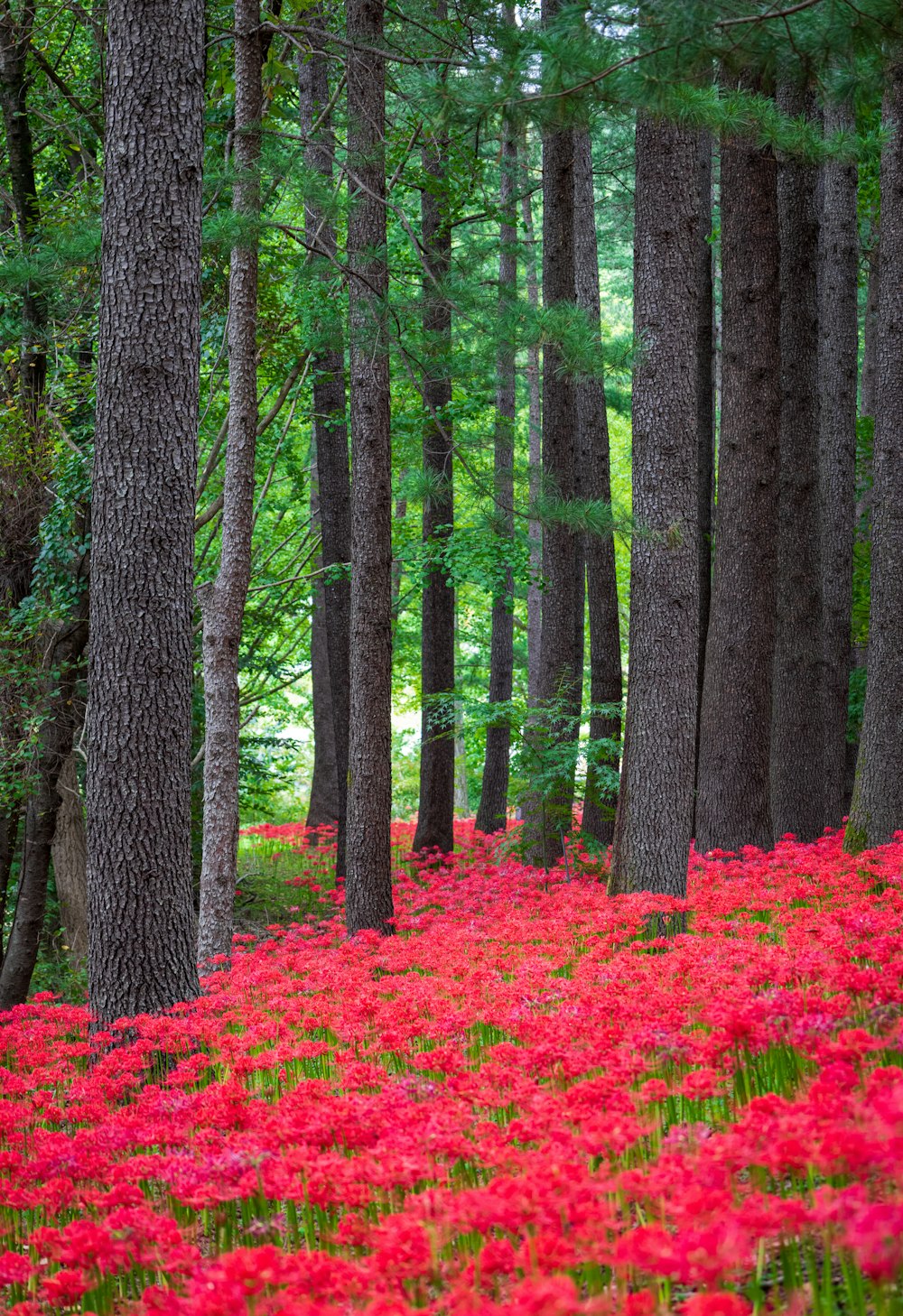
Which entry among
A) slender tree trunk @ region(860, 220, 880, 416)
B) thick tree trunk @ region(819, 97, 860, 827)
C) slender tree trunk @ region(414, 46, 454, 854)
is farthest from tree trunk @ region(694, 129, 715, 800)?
slender tree trunk @ region(860, 220, 880, 416)

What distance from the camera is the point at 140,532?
623 centimetres

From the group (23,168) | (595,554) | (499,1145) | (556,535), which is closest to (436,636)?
(595,554)

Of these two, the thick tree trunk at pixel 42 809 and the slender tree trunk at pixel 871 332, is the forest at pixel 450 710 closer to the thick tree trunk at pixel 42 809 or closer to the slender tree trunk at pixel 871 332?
the thick tree trunk at pixel 42 809

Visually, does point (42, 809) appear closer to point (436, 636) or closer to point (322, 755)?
point (436, 636)

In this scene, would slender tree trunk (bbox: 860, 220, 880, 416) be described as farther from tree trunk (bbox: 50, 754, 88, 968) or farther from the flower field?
A: the flower field

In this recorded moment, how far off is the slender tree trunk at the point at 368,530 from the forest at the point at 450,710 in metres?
0.05

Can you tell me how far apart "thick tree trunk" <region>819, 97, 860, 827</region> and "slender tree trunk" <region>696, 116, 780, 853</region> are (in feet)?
9.36

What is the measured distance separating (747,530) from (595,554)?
11.6 feet

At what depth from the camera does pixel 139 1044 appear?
17.3 feet

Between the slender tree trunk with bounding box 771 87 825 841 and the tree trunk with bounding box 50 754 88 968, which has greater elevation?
the slender tree trunk with bounding box 771 87 825 841

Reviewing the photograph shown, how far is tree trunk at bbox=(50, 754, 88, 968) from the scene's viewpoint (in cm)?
1229

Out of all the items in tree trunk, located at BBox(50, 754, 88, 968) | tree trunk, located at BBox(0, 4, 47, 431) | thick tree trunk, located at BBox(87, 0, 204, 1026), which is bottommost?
tree trunk, located at BBox(50, 754, 88, 968)

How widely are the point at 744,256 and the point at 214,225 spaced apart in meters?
5.29

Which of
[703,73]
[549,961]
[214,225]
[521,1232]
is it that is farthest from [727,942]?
[214,225]
